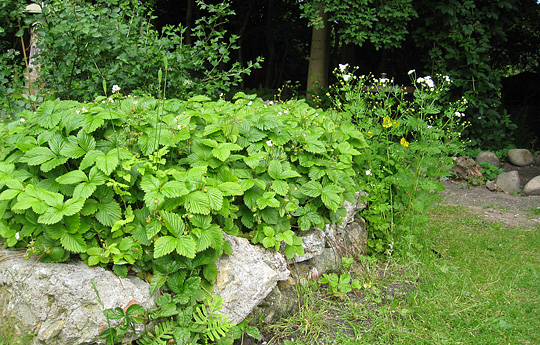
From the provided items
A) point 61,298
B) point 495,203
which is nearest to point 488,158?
point 495,203

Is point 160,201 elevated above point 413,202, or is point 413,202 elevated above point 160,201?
point 160,201

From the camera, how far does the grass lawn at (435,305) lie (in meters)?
2.85

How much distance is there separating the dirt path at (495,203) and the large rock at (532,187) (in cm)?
19

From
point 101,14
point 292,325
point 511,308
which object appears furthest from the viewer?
point 101,14

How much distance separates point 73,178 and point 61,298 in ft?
2.05

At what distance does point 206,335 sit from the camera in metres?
2.43

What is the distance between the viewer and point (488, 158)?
25.3 feet

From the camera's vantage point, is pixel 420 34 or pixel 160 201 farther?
pixel 420 34

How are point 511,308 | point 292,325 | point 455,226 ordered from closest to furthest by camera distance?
point 292,325
point 511,308
point 455,226

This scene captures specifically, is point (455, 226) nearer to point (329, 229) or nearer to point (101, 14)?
point (329, 229)

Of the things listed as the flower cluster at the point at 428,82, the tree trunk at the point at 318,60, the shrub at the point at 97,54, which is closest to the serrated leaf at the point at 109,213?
the shrub at the point at 97,54

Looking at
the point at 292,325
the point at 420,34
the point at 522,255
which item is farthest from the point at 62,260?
the point at 420,34

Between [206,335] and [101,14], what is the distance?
323 cm

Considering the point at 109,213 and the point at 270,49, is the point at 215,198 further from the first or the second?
the point at 270,49
